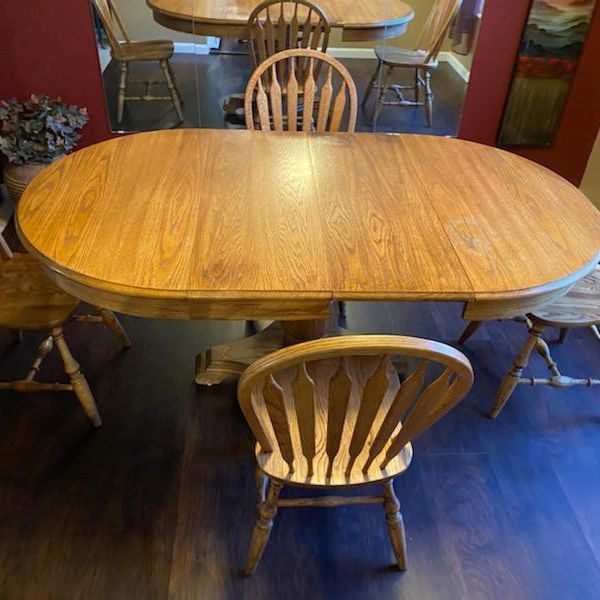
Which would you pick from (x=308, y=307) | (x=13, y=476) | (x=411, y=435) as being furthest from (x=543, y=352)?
(x=13, y=476)

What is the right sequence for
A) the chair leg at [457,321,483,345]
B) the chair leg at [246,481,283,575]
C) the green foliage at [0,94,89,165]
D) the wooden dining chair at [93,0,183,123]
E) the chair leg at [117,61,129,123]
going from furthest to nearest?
the chair leg at [117,61,129,123] → the wooden dining chair at [93,0,183,123] → the green foliage at [0,94,89,165] → the chair leg at [457,321,483,345] → the chair leg at [246,481,283,575]

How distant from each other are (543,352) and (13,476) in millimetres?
1630

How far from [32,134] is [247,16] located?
42.4 inches

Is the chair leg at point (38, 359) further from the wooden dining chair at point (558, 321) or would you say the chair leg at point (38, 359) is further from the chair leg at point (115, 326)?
Result: the wooden dining chair at point (558, 321)

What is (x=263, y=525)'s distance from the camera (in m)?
1.35

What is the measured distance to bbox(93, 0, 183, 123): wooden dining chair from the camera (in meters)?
2.62

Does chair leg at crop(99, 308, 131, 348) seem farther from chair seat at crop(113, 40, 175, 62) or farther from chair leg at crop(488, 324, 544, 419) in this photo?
chair seat at crop(113, 40, 175, 62)

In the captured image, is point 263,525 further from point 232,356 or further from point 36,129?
point 36,129

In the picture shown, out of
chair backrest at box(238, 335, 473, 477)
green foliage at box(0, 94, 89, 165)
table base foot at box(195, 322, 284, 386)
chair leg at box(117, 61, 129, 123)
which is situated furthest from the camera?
chair leg at box(117, 61, 129, 123)

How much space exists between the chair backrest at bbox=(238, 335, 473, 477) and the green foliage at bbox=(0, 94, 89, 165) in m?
1.85

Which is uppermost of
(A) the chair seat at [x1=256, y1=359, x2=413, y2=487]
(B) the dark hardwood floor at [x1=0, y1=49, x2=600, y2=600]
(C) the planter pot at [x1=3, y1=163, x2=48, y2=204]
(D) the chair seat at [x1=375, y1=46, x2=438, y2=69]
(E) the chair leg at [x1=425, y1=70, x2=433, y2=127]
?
(D) the chair seat at [x1=375, y1=46, x2=438, y2=69]

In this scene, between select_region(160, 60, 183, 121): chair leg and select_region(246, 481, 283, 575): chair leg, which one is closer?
select_region(246, 481, 283, 575): chair leg

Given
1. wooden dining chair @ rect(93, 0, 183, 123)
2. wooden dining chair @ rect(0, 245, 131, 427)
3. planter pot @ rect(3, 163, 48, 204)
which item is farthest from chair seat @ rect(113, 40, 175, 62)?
wooden dining chair @ rect(0, 245, 131, 427)

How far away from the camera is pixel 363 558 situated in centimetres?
148
